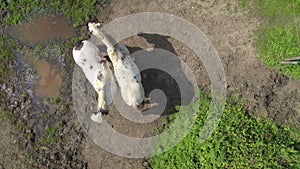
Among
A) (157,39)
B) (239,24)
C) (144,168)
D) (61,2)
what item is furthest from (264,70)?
(61,2)

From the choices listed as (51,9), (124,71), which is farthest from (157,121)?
(51,9)

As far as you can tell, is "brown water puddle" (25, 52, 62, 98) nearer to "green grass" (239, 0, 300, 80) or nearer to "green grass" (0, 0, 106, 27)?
"green grass" (0, 0, 106, 27)

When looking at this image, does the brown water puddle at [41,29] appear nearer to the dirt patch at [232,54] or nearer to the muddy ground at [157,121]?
the muddy ground at [157,121]

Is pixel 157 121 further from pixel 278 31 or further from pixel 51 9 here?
pixel 51 9

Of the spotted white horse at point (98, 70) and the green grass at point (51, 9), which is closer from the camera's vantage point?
the spotted white horse at point (98, 70)

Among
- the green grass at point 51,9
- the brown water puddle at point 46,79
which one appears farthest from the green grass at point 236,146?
the green grass at point 51,9

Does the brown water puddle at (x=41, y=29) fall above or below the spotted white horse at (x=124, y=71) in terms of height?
above
